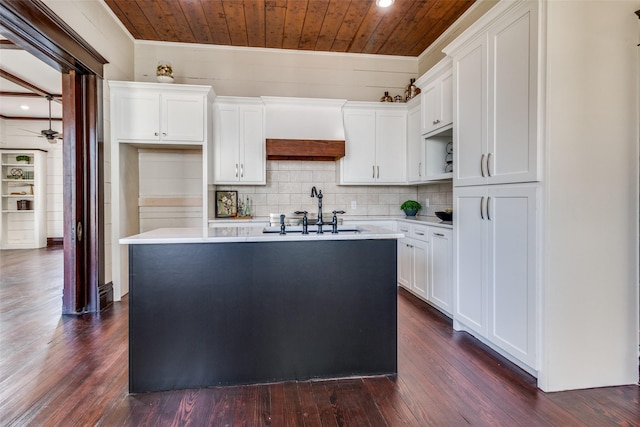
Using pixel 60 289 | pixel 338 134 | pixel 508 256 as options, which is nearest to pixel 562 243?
pixel 508 256

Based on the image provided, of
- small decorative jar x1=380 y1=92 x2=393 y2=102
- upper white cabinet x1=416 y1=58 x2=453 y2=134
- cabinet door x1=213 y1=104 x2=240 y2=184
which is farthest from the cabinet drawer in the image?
cabinet door x1=213 y1=104 x2=240 y2=184

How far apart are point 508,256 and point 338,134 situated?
2596 mm

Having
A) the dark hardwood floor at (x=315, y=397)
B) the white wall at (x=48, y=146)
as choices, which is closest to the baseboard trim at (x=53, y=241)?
the white wall at (x=48, y=146)

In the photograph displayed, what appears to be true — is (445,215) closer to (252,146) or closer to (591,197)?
(591,197)

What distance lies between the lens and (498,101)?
2.38 m

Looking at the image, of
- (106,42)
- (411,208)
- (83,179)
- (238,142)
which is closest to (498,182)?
(411,208)

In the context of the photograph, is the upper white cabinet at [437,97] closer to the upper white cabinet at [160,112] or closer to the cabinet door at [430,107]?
the cabinet door at [430,107]

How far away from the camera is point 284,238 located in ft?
6.82

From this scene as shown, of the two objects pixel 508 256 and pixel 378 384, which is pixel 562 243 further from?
pixel 378 384

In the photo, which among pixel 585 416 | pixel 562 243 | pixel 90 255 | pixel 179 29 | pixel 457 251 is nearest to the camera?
pixel 585 416

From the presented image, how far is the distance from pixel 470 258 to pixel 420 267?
1038 mm

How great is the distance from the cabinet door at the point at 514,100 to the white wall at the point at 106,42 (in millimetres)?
3403

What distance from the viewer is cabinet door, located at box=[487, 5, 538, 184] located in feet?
6.82

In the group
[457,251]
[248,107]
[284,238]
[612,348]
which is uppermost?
[248,107]
